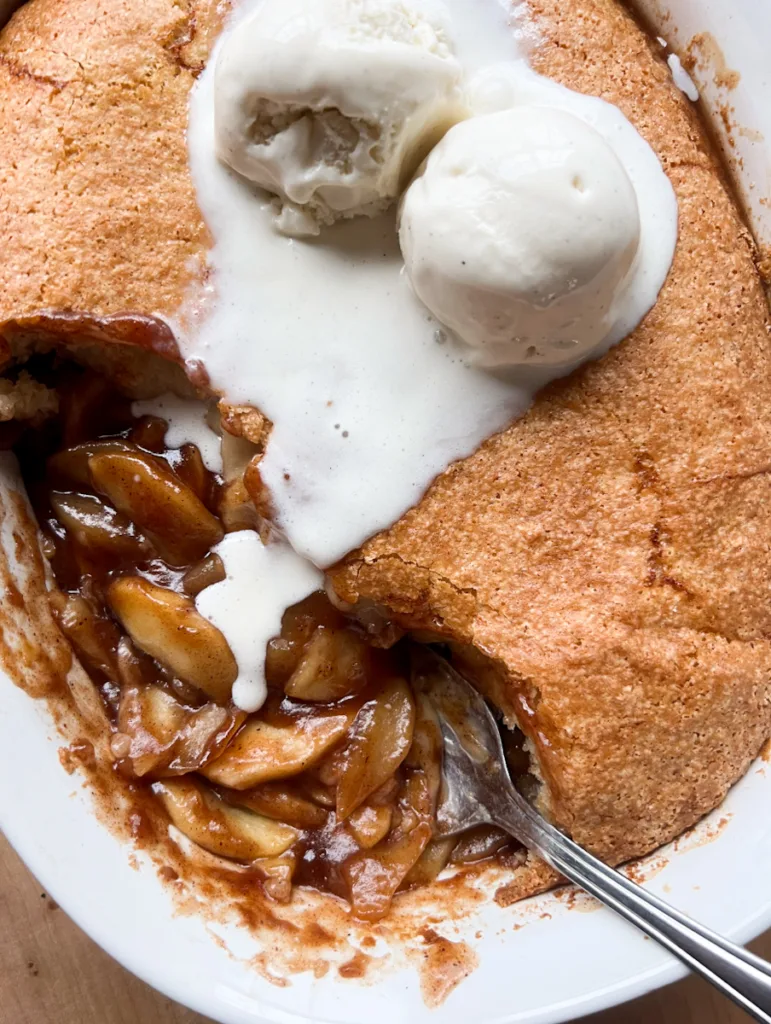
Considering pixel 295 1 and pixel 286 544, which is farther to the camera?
pixel 286 544

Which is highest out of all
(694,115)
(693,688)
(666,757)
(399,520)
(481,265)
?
(694,115)

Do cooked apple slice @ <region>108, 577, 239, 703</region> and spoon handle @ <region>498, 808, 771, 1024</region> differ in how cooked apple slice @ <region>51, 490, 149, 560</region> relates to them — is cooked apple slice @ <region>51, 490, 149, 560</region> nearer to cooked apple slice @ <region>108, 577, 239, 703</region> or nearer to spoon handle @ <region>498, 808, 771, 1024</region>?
cooked apple slice @ <region>108, 577, 239, 703</region>

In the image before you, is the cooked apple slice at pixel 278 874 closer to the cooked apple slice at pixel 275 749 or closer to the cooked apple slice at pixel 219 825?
the cooked apple slice at pixel 219 825

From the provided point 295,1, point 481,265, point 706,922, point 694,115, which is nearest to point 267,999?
point 706,922

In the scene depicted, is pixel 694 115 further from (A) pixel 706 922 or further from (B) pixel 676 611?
(A) pixel 706 922

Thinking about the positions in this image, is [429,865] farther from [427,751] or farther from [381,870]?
[427,751]

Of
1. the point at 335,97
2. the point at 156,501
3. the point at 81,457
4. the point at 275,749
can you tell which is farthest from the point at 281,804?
the point at 335,97
